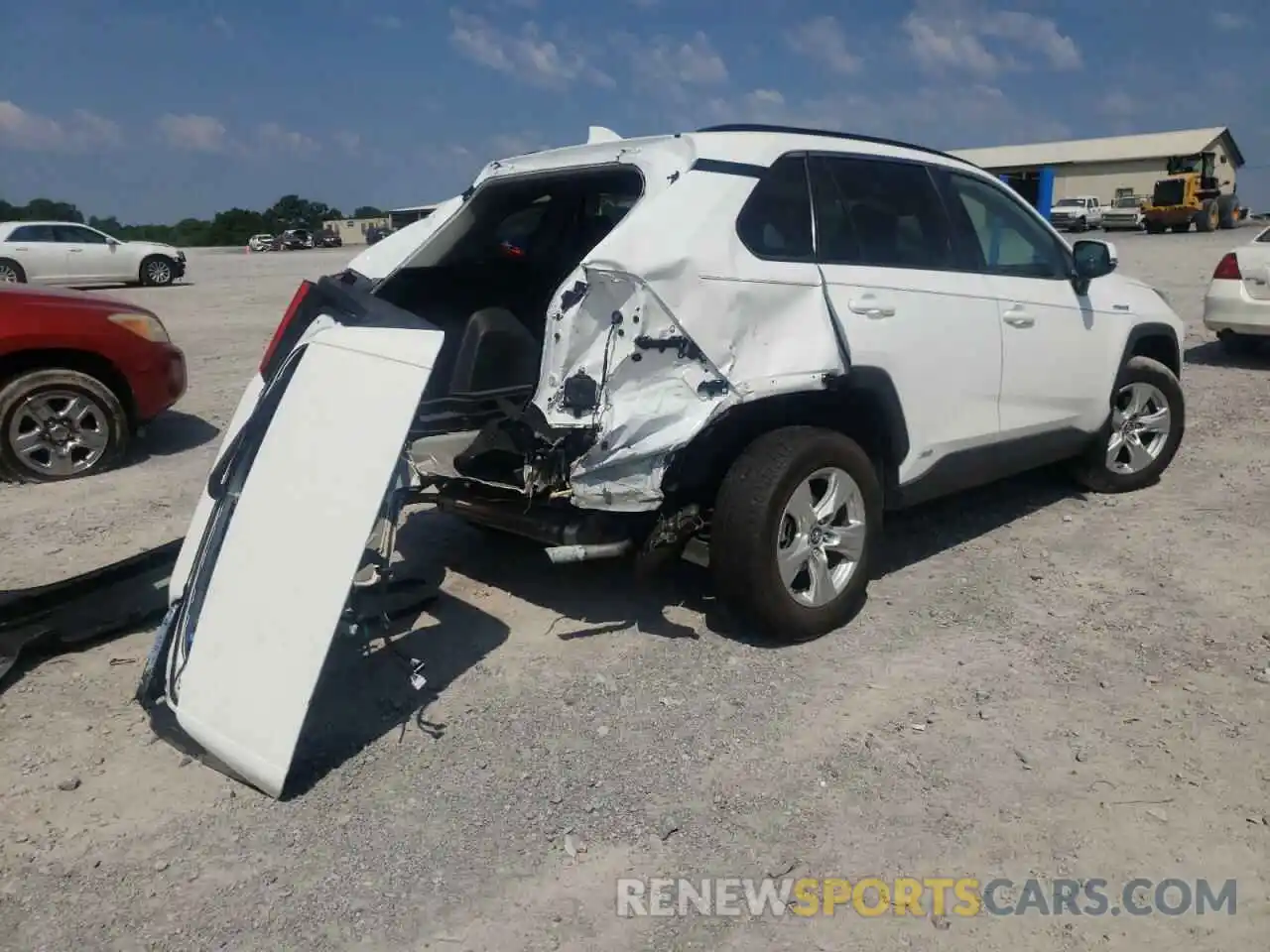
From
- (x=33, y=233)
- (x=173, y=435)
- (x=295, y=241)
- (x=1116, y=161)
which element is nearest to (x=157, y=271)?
(x=33, y=233)

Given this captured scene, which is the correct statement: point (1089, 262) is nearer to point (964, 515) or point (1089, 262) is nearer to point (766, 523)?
point (964, 515)

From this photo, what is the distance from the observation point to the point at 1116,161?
188 ft

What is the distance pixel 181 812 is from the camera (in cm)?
301

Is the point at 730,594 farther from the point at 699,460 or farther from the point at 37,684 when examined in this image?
the point at 37,684

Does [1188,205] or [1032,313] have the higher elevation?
[1188,205]

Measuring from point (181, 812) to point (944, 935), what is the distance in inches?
87.1

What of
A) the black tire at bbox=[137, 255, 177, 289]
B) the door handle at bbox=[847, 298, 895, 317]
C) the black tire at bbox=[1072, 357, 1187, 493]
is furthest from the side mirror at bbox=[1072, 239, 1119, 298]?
the black tire at bbox=[137, 255, 177, 289]

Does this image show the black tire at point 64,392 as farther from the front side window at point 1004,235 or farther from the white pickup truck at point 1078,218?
the white pickup truck at point 1078,218

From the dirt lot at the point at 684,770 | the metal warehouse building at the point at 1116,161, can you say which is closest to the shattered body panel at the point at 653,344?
the dirt lot at the point at 684,770

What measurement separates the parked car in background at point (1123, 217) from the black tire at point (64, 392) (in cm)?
4422

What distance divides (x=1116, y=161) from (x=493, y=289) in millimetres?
62056

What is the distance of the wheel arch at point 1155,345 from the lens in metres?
5.56

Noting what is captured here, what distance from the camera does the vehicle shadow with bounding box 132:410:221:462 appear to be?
23.9 feet

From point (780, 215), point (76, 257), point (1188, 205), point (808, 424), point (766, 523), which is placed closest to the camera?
point (766, 523)
